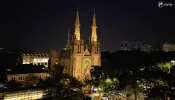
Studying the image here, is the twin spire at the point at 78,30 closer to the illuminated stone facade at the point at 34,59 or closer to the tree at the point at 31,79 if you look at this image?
the tree at the point at 31,79

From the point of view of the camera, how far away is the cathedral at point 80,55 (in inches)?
1864

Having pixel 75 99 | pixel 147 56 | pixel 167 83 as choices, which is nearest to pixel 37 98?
pixel 75 99

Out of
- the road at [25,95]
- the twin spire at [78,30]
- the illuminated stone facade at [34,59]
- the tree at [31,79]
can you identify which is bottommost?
the road at [25,95]

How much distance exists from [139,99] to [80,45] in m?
19.2

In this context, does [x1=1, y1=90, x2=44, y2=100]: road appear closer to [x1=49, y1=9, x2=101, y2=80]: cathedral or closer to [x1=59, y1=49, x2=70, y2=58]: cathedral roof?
[x1=49, y1=9, x2=101, y2=80]: cathedral

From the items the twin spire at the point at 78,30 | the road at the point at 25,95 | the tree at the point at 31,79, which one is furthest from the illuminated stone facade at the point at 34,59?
the road at the point at 25,95

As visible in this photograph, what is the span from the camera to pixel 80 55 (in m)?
48.1

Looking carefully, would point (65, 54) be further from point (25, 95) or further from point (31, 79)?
point (25, 95)

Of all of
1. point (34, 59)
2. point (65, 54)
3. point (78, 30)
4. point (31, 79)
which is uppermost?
point (78, 30)

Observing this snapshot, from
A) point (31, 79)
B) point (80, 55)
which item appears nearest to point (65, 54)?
point (80, 55)

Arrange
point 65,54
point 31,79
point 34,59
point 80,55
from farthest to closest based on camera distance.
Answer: point 34,59
point 65,54
point 80,55
point 31,79

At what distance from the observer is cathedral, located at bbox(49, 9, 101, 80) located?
47344mm

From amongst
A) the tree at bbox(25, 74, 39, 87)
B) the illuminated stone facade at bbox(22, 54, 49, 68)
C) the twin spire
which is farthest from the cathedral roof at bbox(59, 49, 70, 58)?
the illuminated stone facade at bbox(22, 54, 49, 68)

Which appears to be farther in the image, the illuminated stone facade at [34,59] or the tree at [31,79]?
the illuminated stone facade at [34,59]
